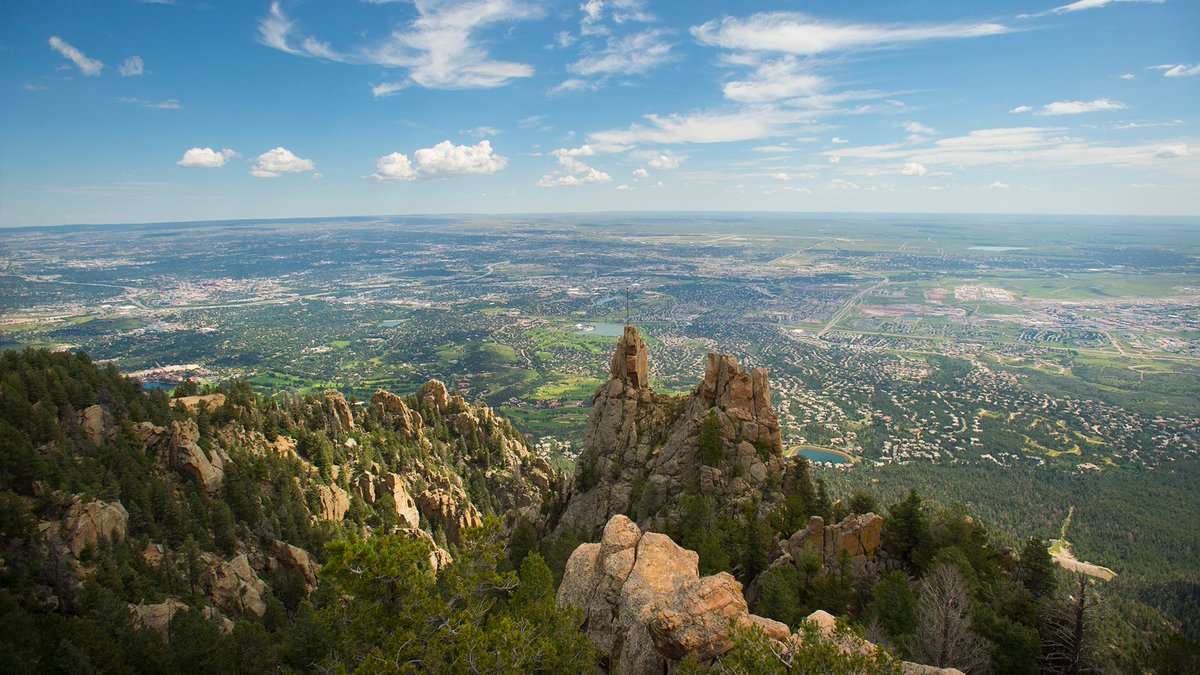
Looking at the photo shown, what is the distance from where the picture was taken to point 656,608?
2220 cm

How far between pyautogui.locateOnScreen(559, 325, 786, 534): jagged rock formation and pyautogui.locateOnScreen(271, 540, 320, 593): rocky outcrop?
20874mm

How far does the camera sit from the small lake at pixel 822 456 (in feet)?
384

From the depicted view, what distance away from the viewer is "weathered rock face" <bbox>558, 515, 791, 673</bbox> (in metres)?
20.2

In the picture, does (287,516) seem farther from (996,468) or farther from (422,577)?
(996,468)

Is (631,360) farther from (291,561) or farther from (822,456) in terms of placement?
(822,456)

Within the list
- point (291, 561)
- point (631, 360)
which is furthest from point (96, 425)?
point (631, 360)

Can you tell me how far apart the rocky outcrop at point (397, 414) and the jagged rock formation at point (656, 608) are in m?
49.3

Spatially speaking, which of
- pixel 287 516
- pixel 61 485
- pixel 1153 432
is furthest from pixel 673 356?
pixel 61 485

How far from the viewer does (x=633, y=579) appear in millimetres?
24797

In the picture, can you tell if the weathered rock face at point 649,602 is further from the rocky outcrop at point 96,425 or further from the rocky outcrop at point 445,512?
the rocky outcrop at point 96,425

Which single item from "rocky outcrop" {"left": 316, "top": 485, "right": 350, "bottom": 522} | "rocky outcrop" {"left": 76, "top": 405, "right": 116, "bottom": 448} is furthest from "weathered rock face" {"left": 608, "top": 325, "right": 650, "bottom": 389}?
"rocky outcrop" {"left": 76, "top": 405, "right": 116, "bottom": 448}

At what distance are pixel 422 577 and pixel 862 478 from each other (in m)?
104

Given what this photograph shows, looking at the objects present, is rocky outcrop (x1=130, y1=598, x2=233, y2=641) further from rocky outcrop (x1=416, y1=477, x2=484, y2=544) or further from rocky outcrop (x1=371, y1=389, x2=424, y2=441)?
rocky outcrop (x1=371, y1=389, x2=424, y2=441)

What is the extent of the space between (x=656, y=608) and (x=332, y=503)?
4322cm
